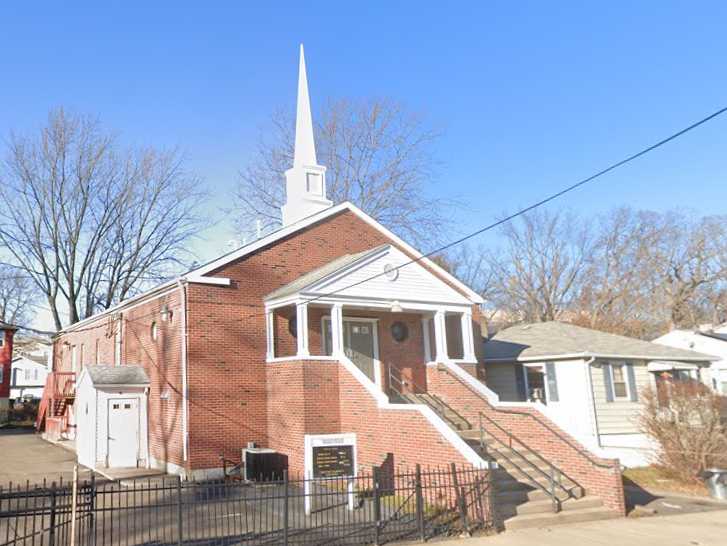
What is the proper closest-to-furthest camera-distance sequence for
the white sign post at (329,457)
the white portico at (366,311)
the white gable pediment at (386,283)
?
the white sign post at (329,457)
the white portico at (366,311)
the white gable pediment at (386,283)

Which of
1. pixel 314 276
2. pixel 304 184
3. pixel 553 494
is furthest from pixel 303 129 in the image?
pixel 553 494

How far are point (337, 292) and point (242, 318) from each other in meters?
2.84

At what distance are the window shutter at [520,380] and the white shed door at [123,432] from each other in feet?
42.7

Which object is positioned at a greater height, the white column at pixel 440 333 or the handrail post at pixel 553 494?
the white column at pixel 440 333

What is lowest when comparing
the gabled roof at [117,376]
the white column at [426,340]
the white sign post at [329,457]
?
the white sign post at [329,457]

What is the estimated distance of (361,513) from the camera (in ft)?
39.4

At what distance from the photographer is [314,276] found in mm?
17906

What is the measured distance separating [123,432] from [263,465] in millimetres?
5166

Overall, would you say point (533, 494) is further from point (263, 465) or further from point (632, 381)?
point (632, 381)

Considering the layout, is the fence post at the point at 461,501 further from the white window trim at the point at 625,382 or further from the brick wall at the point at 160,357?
the white window trim at the point at 625,382

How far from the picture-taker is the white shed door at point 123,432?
18.3m

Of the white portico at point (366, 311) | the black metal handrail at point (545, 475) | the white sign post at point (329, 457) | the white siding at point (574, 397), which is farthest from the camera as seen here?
the white siding at point (574, 397)

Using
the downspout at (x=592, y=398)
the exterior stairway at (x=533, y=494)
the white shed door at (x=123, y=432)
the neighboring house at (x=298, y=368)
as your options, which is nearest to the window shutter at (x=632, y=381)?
the downspout at (x=592, y=398)

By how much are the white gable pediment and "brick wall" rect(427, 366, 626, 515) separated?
2.24m
